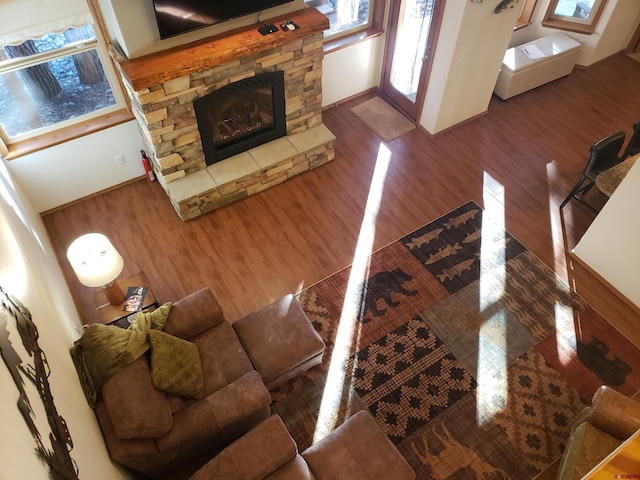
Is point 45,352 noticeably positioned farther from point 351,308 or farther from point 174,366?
point 351,308

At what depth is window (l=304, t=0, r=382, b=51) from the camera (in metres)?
5.24

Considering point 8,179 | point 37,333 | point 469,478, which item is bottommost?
Result: point 469,478

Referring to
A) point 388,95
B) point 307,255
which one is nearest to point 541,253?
point 307,255

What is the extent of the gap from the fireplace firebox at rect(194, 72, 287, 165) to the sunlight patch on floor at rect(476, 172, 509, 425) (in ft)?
7.53

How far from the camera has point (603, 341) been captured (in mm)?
3949

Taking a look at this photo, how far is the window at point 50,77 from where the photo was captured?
11.7 ft

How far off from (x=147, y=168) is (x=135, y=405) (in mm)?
2780

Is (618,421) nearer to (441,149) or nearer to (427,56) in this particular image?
(441,149)

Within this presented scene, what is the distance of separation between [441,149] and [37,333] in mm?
4487

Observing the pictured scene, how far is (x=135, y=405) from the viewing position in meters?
2.71

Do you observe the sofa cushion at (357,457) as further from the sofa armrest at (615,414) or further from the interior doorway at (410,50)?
the interior doorway at (410,50)

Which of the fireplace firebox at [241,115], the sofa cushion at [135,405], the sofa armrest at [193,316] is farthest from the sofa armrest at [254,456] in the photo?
the fireplace firebox at [241,115]

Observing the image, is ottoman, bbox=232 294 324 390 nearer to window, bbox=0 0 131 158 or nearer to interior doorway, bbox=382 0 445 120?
window, bbox=0 0 131 158

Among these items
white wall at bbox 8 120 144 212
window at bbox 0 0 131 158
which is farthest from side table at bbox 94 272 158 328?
window at bbox 0 0 131 158
